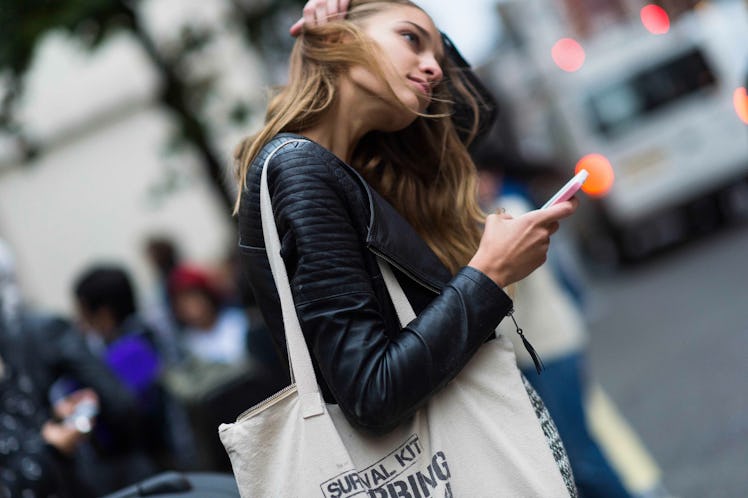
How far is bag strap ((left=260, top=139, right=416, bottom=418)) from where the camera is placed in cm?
184

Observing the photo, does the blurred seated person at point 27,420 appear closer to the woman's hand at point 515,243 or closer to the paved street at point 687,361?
the woman's hand at point 515,243

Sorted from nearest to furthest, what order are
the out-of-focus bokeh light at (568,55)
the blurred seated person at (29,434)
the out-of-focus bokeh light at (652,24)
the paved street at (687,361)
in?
the blurred seated person at (29,434) → the paved street at (687,361) → the out-of-focus bokeh light at (652,24) → the out-of-focus bokeh light at (568,55)

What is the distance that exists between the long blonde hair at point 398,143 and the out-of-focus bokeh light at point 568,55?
12493mm

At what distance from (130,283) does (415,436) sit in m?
4.03

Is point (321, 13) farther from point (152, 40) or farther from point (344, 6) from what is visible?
point (152, 40)

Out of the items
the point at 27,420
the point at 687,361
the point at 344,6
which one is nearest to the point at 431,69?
the point at 344,6

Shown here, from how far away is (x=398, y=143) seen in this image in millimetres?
2447

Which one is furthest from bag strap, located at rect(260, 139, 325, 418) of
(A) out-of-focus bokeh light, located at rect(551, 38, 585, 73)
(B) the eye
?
(A) out-of-focus bokeh light, located at rect(551, 38, 585, 73)

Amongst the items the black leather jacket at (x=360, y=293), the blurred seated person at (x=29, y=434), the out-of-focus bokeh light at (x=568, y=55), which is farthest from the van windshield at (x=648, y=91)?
the black leather jacket at (x=360, y=293)

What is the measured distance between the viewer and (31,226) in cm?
2041

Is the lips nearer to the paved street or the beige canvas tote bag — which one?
the beige canvas tote bag

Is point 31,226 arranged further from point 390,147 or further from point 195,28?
point 390,147

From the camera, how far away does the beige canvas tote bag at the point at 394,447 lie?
1.83 meters

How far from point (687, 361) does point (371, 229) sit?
6.38 metres
